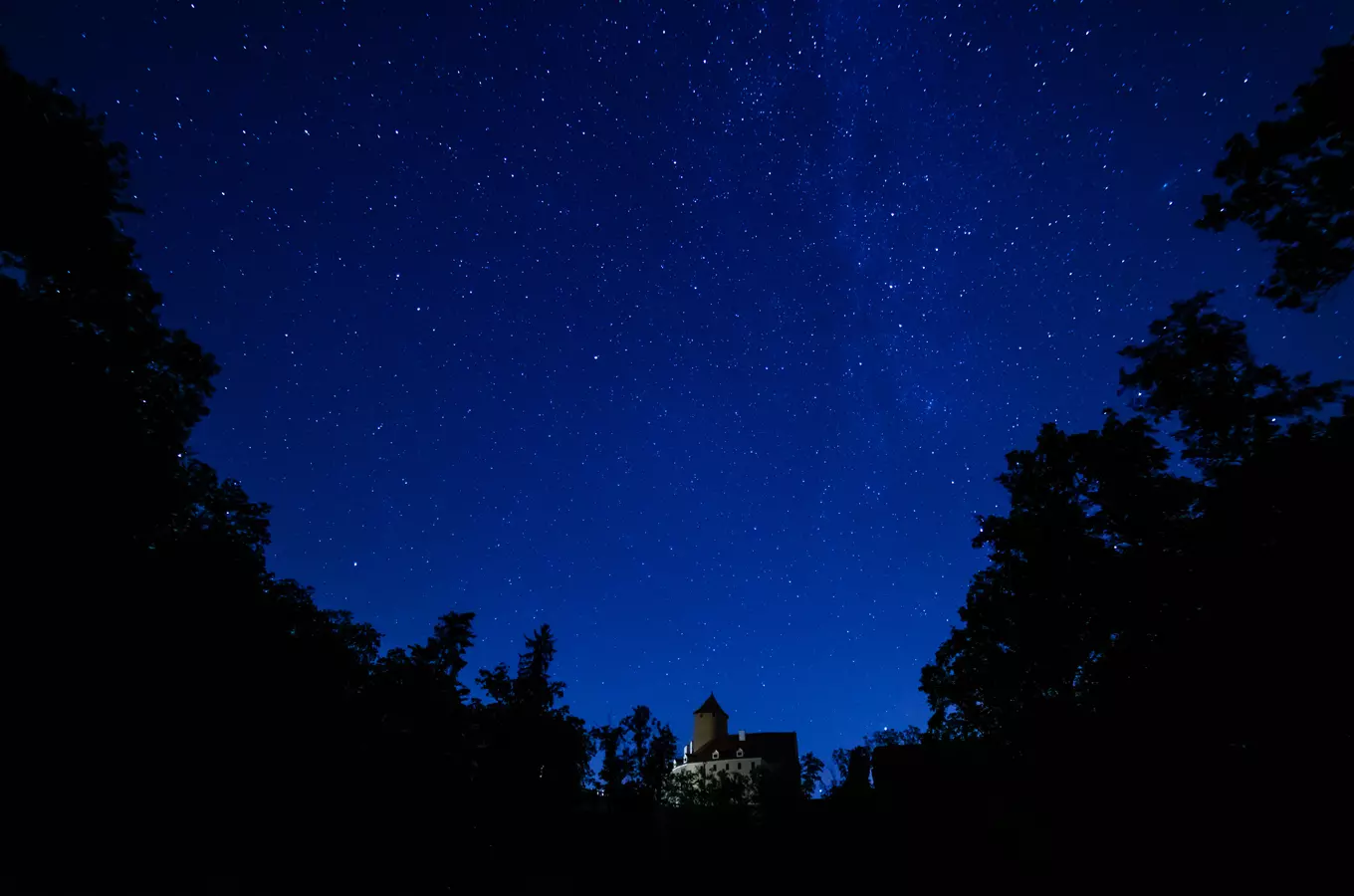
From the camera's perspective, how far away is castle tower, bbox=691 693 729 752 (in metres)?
95.5

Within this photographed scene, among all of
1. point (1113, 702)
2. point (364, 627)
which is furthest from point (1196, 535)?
point (364, 627)

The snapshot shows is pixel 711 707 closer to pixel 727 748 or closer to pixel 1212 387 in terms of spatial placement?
pixel 727 748

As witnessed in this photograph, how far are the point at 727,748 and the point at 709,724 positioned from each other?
649 centimetres

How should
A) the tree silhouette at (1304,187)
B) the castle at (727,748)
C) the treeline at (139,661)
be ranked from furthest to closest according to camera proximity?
1. the castle at (727,748)
2. the treeline at (139,661)
3. the tree silhouette at (1304,187)

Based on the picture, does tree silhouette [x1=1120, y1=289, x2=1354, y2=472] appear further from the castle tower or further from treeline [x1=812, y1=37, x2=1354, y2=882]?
the castle tower

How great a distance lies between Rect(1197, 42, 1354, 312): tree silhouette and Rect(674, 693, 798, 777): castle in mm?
86595

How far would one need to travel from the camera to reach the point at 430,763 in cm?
2098

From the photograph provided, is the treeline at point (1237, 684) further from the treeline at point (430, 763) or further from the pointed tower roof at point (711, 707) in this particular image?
the pointed tower roof at point (711, 707)

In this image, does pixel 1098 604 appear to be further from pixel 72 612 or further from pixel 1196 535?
pixel 72 612

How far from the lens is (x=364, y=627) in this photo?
41.8m

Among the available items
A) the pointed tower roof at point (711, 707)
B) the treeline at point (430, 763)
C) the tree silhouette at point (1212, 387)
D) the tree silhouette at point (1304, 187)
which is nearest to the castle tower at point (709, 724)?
the pointed tower roof at point (711, 707)

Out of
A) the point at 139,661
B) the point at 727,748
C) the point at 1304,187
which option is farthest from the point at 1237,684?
the point at 727,748

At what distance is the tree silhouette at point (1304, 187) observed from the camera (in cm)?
814

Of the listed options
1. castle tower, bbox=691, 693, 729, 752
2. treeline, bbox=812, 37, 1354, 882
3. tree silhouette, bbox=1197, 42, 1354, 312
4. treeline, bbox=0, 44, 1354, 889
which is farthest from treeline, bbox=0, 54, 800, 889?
castle tower, bbox=691, 693, 729, 752
